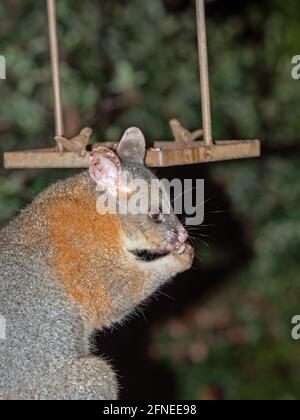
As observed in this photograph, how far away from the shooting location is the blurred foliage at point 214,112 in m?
4.11

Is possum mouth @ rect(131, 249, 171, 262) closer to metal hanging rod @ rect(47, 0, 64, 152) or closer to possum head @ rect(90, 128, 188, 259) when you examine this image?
possum head @ rect(90, 128, 188, 259)

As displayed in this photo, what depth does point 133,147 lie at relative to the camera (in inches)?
109

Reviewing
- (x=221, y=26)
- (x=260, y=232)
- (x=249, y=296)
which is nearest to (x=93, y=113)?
(x=221, y=26)

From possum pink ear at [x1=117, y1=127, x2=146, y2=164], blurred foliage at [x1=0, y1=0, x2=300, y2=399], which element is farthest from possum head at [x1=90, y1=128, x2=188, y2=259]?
blurred foliage at [x1=0, y1=0, x2=300, y2=399]

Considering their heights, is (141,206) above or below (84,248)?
above

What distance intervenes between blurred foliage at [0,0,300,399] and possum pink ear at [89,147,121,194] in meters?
1.20

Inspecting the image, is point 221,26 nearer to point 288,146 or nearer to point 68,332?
point 288,146

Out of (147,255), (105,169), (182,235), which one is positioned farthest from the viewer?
(147,255)

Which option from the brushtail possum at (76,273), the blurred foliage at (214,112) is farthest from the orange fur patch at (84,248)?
the blurred foliage at (214,112)

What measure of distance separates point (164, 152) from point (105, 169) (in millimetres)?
194

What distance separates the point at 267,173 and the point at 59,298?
301 cm

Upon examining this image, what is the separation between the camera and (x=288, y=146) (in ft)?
17.6

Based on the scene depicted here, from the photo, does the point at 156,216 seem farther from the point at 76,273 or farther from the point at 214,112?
the point at 214,112

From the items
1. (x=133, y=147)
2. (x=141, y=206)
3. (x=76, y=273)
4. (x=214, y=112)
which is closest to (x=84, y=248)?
(x=76, y=273)
